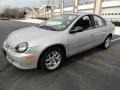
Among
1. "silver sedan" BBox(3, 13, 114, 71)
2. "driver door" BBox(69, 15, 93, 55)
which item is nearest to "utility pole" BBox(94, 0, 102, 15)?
"silver sedan" BBox(3, 13, 114, 71)

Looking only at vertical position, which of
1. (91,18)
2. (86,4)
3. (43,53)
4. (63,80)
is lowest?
(63,80)

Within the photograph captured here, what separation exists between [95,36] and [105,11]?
20.9m

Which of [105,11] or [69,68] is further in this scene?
[105,11]

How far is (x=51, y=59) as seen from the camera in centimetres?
356

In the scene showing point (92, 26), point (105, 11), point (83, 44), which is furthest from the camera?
point (105, 11)

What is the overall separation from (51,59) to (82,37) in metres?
1.18

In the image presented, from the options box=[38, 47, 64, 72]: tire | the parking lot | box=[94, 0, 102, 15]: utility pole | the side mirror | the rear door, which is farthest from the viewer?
box=[94, 0, 102, 15]: utility pole

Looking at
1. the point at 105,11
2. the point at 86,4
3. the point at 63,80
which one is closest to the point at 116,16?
the point at 105,11

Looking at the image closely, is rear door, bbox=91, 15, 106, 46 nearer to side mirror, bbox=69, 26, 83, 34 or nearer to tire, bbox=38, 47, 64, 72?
side mirror, bbox=69, 26, 83, 34

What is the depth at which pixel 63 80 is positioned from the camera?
10.7 ft

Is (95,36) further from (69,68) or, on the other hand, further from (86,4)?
(86,4)

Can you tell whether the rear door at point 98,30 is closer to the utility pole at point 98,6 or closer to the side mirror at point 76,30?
the side mirror at point 76,30

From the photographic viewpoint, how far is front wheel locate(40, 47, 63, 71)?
11.0 feet

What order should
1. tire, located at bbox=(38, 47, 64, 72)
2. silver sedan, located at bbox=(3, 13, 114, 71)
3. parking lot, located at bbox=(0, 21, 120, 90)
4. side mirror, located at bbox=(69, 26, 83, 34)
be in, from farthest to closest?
side mirror, located at bbox=(69, 26, 83, 34)
tire, located at bbox=(38, 47, 64, 72)
silver sedan, located at bbox=(3, 13, 114, 71)
parking lot, located at bbox=(0, 21, 120, 90)
